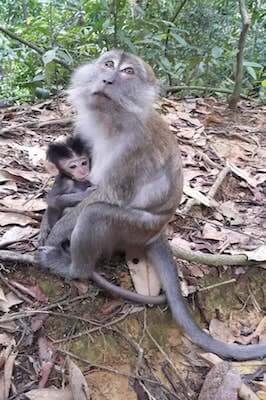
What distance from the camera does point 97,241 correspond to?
2973 millimetres

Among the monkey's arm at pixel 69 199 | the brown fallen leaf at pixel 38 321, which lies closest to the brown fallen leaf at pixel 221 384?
the brown fallen leaf at pixel 38 321

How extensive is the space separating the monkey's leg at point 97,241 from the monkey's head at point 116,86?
52cm

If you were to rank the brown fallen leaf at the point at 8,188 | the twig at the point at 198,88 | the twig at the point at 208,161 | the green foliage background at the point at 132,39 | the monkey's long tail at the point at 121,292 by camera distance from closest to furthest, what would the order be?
the monkey's long tail at the point at 121,292
the brown fallen leaf at the point at 8,188
the twig at the point at 208,161
the green foliage background at the point at 132,39
the twig at the point at 198,88

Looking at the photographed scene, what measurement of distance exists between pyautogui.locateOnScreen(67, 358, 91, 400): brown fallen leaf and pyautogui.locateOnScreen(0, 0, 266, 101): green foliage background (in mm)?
2925

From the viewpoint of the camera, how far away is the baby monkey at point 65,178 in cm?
319

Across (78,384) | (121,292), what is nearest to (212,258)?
(121,292)

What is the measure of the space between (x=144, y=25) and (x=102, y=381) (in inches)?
166

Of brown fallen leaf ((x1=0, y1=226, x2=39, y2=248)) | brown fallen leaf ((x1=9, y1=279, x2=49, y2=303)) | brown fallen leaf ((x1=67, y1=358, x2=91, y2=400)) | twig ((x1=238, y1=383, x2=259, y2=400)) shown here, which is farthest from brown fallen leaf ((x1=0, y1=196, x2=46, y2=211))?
twig ((x1=238, y1=383, x2=259, y2=400))

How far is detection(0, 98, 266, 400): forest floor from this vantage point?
2.88 meters

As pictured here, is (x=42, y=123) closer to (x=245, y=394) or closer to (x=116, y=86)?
(x=116, y=86)

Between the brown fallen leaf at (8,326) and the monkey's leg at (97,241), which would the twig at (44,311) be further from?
the monkey's leg at (97,241)

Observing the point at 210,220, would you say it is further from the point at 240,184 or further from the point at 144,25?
the point at 144,25

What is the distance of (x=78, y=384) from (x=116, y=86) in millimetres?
1474

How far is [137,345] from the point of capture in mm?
3018
